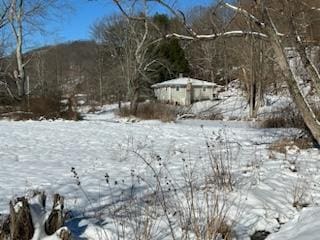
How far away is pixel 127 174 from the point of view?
28.7 feet

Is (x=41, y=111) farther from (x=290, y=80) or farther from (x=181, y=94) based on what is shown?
(x=181, y=94)

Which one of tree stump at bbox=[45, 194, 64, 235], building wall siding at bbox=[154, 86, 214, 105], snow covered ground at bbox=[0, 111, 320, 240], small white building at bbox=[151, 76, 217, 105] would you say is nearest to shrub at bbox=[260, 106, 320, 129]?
snow covered ground at bbox=[0, 111, 320, 240]

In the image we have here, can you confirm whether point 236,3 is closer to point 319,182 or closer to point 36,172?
point 319,182

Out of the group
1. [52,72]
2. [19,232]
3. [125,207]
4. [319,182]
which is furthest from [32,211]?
[52,72]

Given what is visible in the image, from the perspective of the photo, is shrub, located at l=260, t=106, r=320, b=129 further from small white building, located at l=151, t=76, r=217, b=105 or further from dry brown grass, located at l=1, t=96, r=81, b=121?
small white building, located at l=151, t=76, r=217, b=105

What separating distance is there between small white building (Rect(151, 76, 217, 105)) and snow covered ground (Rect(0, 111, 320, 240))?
127ft

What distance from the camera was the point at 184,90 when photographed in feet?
177

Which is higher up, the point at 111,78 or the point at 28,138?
the point at 111,78

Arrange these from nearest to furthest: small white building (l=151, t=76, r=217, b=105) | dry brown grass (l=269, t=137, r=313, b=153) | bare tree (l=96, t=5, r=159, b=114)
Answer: dry brown grass (l=269, t=137, r=313, b=153) < bare tree (l=96, t=5, r=159, b=114) < small white building (l=151, t=76, r=217, b=105)

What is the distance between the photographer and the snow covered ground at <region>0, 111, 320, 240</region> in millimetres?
5996

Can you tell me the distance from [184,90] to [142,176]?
150 feet

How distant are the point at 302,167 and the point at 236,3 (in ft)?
12.0

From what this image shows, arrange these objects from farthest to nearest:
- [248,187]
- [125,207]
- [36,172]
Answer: [36,172]
[248,187]
[125,207]

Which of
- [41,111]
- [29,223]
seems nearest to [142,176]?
[29,223]
